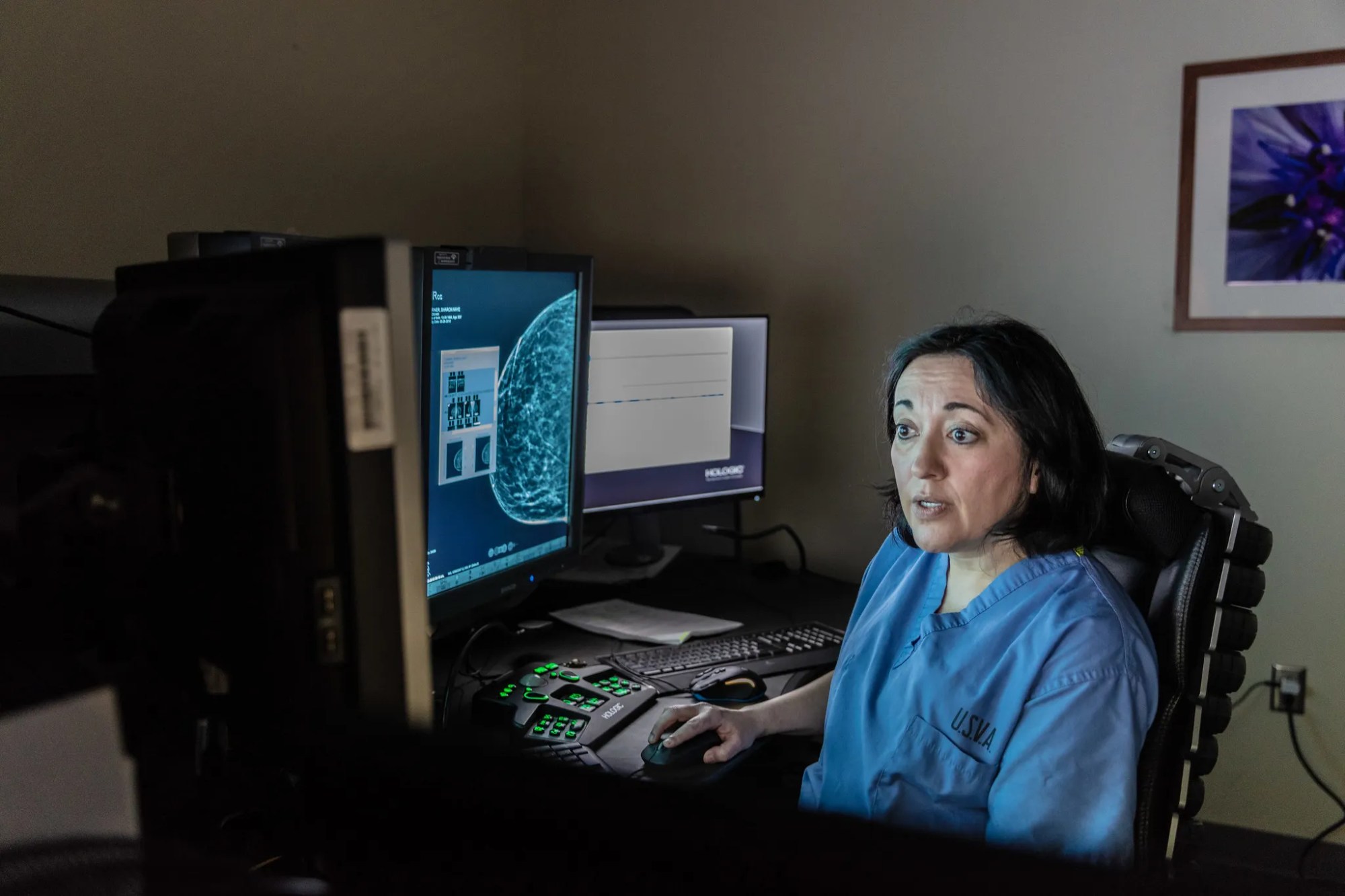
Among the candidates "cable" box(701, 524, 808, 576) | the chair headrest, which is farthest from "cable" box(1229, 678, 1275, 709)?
the chair headrest

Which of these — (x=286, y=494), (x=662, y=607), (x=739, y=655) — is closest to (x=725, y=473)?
(x=662, y=607)

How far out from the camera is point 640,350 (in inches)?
86.0

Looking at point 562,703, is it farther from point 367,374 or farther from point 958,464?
point 367,374

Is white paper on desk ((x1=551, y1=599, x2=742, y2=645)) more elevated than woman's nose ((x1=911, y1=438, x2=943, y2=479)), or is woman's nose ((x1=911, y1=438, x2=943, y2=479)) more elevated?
woman's nose ((x1=911, y1=438, x2=943, y2=479))

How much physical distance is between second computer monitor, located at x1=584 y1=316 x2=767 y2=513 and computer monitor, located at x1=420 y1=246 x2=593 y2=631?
0.88 ft

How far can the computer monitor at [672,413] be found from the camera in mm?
2156

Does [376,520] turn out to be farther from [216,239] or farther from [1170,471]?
[1170,471]

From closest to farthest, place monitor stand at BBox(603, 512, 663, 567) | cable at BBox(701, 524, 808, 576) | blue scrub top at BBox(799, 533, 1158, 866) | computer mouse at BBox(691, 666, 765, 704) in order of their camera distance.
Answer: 1. blue scrub top at BBox(799, 533, 1158, 866)
2. computer mouse at BBox(691, 666, 765, 704)
3. monitor stand at BBox(603, 512, 663, 567)
4. cable at BBox(701, 524, 808, 576)

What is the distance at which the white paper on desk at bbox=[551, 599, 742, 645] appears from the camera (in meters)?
1.87

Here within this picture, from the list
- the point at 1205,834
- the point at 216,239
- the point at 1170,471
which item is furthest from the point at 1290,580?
the point at 216,239

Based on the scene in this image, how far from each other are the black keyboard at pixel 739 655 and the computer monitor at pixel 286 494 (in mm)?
1154

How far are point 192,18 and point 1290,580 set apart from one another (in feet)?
7.94

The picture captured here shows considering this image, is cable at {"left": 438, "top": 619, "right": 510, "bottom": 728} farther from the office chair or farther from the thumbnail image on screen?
the office chair

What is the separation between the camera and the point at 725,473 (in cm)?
238
